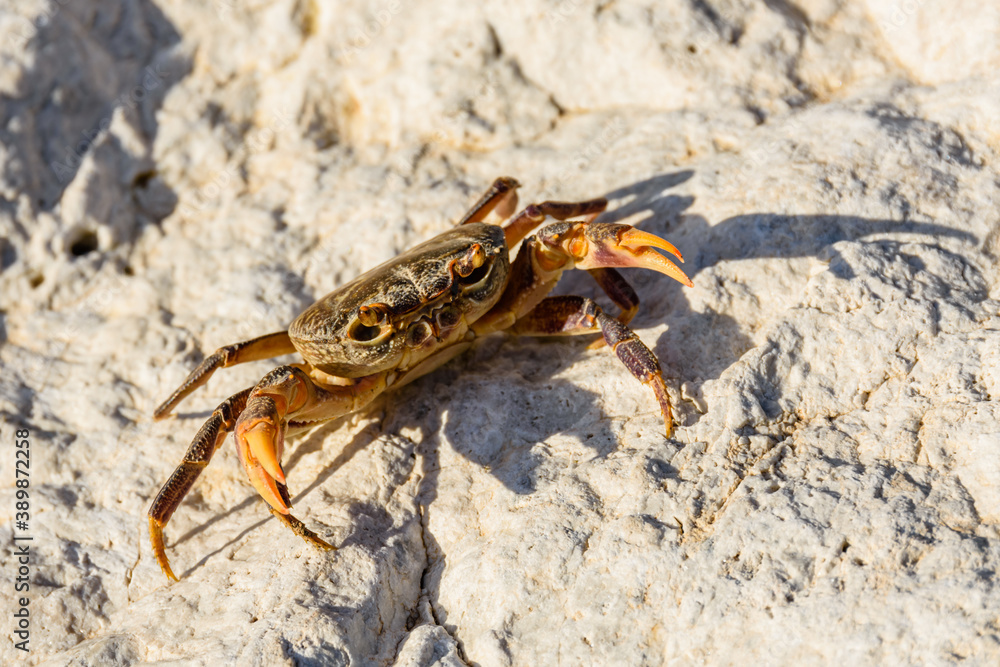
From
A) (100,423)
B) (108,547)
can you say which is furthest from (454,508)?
(100,423)

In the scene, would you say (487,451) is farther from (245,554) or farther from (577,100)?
(577,100)

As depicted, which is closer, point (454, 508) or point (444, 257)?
point (454, 508)

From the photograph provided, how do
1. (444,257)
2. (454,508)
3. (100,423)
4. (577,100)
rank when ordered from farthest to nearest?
(577,100) < (100,423) < (444,257) < (454,508)

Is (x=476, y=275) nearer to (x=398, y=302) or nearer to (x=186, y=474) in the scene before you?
(x=398, y=302)

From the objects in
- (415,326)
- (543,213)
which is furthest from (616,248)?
(415,326)

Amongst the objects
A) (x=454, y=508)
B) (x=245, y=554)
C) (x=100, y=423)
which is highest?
(x=100, y=423)

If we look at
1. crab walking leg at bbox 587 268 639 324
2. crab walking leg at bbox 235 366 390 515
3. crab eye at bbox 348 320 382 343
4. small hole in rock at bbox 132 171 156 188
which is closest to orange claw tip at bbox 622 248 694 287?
crab walking leg at bbox 587 268 639 324
